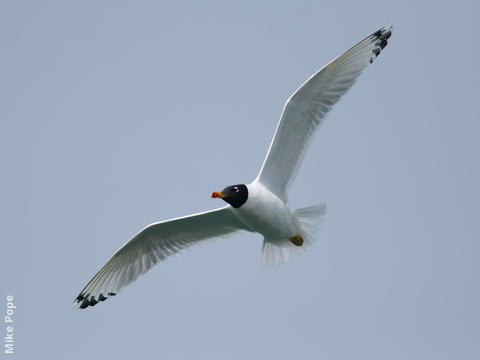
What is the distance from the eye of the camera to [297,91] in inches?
362

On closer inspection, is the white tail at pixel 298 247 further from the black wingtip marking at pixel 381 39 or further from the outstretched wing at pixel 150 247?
the black wingtip marking at pixel 381 39

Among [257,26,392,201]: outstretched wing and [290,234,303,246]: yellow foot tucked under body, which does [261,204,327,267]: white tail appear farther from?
[257,26,392,201]: outstretched wing

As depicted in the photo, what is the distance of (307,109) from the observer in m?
9.41

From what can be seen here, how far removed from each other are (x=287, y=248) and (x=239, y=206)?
3.77ft

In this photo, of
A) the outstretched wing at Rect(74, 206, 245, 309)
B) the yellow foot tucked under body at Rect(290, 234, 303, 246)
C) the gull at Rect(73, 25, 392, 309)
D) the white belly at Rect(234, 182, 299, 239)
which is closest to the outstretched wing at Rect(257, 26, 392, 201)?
the gull at Rect(73, 25, 392, 309)

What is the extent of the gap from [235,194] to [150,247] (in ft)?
5.96

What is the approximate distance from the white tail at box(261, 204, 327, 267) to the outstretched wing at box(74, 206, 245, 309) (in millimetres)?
477

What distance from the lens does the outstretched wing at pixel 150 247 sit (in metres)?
10.1

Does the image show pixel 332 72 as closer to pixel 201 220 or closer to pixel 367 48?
pixel 367 48

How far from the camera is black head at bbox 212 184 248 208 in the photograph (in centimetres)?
912

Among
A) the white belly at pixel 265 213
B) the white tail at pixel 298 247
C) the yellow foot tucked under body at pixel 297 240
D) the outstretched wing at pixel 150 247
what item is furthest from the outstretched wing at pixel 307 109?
the outstretched wing at pixel 150 247

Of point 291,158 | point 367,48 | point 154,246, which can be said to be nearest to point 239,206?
point 291,158

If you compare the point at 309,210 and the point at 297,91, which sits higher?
the point at 297,91

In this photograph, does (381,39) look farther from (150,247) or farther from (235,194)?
(150,247)
